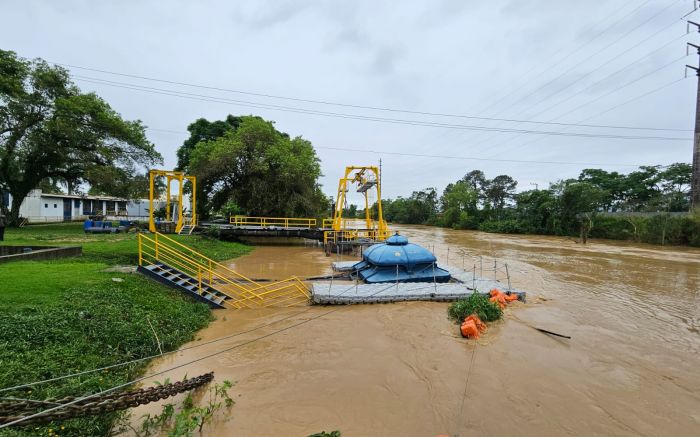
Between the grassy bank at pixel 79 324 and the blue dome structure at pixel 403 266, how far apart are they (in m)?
6.06

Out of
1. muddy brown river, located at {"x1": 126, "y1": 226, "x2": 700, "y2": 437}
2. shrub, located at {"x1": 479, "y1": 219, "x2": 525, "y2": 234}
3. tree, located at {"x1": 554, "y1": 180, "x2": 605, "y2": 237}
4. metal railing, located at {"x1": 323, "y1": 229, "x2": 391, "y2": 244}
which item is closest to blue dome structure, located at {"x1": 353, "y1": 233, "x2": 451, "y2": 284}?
muddy brown river, located at {"x1": 126, "y1": 226, "x2": 700, "y2": 437}

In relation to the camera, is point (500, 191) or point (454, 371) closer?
point (454, 371)

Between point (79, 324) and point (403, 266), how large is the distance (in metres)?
9.20

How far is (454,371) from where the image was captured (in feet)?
19.6

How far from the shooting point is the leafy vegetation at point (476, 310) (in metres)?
8.52

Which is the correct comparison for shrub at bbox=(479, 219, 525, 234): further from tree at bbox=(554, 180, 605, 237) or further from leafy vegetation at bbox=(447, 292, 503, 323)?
leafy vegetation at bbox=(447, 292, 503, 323)

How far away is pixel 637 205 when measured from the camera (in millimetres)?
45969

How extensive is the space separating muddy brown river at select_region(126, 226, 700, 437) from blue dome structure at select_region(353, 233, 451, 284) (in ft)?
7.23

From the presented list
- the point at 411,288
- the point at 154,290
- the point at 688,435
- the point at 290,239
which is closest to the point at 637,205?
the point at 290,239

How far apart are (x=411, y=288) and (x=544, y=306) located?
4176 mm

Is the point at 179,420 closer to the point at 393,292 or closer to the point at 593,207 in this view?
the point at 393,292

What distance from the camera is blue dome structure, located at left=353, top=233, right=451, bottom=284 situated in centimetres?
1196

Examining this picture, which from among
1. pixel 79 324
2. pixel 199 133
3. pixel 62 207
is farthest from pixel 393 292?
pixel 62 207

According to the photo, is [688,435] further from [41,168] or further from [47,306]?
[41,168]
